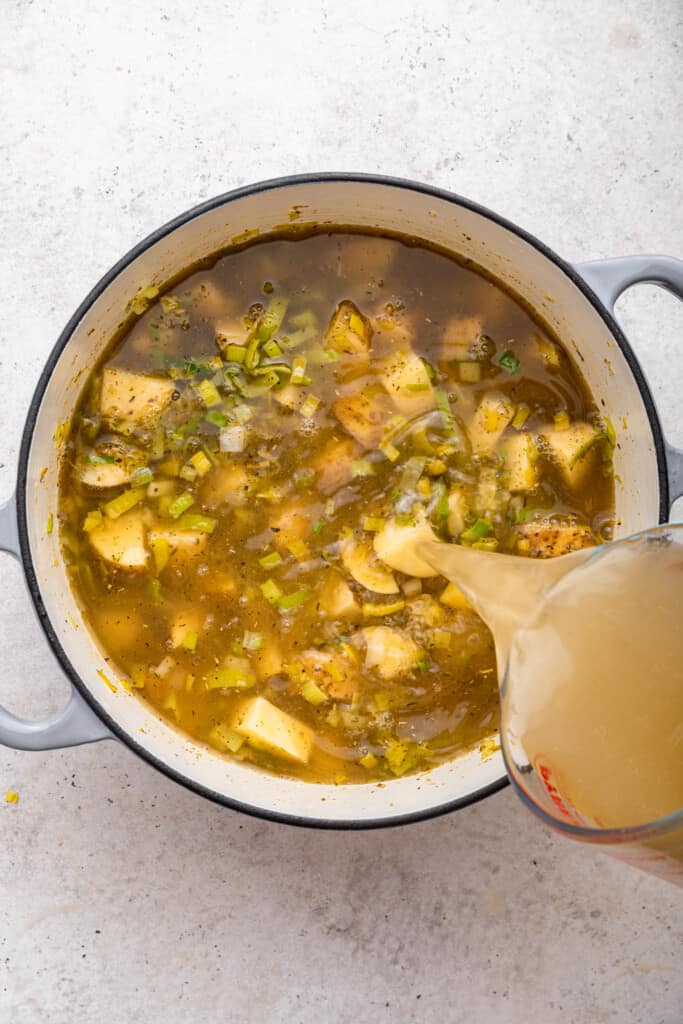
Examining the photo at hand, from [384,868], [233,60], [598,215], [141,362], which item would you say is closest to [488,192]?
[598,215]

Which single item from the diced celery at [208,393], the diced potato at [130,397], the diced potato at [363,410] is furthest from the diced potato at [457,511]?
the diced potato at [130,397]

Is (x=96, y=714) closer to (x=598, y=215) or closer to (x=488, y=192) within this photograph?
(x=488, y=192)

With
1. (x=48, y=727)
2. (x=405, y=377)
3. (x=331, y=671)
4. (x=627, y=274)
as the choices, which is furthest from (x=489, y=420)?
(x=48, y=727)

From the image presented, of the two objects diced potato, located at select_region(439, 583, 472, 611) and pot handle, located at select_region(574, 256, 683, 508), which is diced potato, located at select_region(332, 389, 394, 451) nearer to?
diced potato, located at select_region(439, 583, 472, 611)

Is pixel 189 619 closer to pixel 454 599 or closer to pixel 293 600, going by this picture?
pixel 293 600

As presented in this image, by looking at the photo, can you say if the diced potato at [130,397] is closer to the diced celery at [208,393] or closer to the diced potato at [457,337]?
the diced celery at [208,393]

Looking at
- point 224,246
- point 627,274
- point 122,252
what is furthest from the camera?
point 122,252
